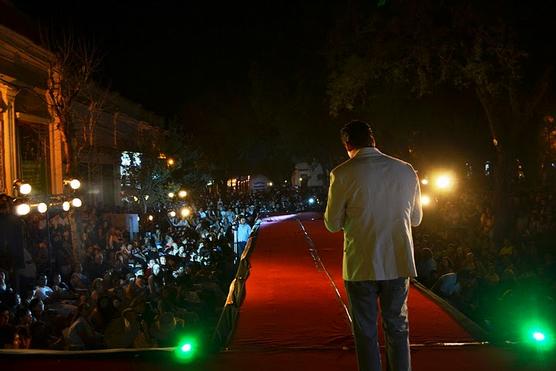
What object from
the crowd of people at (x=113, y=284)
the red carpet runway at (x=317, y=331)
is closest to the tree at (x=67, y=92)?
the crowd of people at (x=113, y=284)

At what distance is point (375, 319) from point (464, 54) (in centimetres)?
1192

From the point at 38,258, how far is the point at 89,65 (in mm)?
5511

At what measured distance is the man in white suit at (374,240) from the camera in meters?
3.58

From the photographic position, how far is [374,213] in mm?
3590

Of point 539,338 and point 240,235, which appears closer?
point 539,338

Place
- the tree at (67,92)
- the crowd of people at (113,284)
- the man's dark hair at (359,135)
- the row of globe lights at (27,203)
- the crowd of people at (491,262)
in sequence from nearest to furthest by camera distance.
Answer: the man's dark hair at (359,135) < the crowd of people at (113,284) < the crowd of people at (491,262) < the row of globe lights at (27,203) < the tree at (67,92)

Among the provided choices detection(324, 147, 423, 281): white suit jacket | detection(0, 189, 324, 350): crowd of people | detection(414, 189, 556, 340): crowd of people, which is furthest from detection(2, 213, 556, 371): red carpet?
detection(324, 147, 423, 281): white suit jacket

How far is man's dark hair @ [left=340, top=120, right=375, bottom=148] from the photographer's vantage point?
3.74 m

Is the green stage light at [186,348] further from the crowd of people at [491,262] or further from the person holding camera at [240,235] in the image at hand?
the person holding camera at [240,235]

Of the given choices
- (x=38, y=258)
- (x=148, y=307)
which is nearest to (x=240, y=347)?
(x=148, y=307)

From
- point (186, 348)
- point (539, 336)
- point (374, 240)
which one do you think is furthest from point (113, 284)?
point (374, 240)

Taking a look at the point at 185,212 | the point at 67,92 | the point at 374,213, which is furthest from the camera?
the point at 185,212

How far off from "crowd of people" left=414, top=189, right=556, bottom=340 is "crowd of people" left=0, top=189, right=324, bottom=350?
3.73 meters

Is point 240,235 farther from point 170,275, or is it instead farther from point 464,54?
point 464,54
